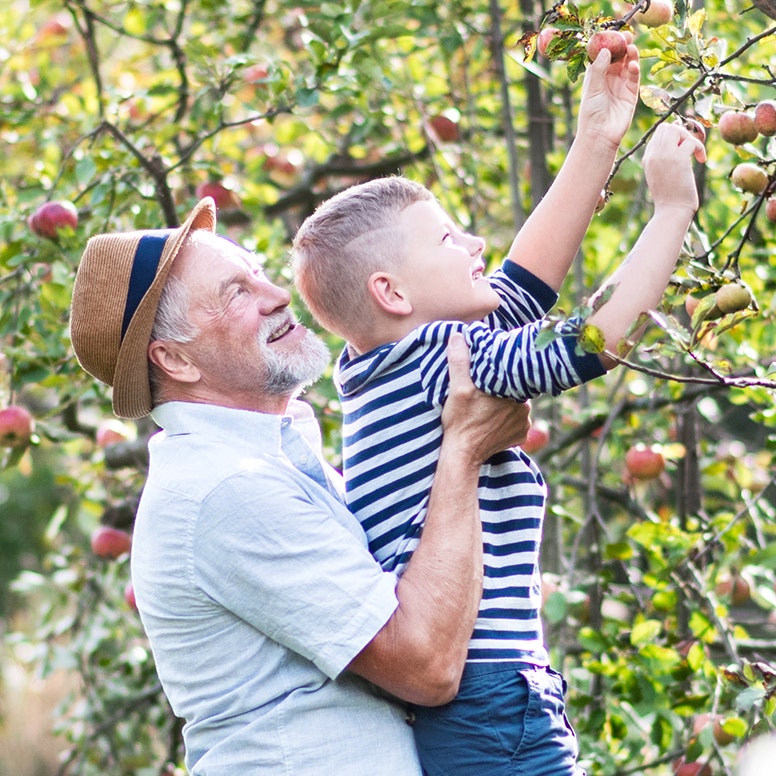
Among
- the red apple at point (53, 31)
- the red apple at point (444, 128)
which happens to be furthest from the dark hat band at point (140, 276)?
the red apple at point (53, 31)

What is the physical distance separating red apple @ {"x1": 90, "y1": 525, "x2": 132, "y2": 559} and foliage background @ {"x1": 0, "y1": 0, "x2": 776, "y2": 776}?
6cm

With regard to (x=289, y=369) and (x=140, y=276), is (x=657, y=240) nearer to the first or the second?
(x=289, y=369)

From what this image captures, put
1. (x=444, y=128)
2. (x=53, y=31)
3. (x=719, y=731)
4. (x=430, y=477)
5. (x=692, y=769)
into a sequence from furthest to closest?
1. (x=53, y=31)
2. (x=444, y=128)
3. (x=692, y=769)
4. (x=719, y=731)
5. (x=430, y=477)

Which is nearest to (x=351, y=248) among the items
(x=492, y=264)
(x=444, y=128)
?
(x=492, y=264)

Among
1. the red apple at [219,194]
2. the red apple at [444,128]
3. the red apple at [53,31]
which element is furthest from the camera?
the red apple at [53,31]

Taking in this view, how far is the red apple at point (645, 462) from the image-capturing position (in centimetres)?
287

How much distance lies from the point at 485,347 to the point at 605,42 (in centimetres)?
40

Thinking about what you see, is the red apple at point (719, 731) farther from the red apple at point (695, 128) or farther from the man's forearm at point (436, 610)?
the red apple at point (695, 128)

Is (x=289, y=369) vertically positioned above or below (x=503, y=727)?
above

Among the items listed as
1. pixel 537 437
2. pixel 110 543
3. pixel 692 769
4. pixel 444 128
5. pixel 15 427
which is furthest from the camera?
pixel 444 128

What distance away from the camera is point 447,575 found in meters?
1.47

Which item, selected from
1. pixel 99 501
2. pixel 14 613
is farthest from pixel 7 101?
pixel 14 613

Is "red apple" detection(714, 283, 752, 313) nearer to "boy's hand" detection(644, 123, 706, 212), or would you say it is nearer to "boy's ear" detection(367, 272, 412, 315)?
"boy's hand" detection(644, 123, 706, 212)

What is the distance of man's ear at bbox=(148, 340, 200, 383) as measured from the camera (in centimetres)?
173
